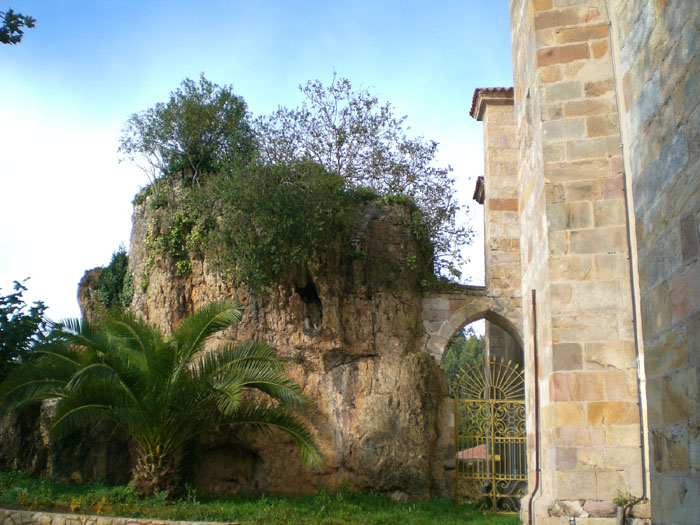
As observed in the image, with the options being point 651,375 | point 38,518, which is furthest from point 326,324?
point 651,375

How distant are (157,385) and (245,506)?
2.25 metres

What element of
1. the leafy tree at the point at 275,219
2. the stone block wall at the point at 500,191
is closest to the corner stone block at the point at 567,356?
the leafy tree at the point at 275,219

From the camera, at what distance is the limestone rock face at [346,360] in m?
12.7

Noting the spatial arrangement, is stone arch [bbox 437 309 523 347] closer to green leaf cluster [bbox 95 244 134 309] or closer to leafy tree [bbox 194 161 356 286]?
leafy tree [bbox 194 161 356 286]

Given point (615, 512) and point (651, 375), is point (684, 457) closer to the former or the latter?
point (651, 375)

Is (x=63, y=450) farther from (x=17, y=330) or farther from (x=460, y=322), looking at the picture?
(x=460, y=322)

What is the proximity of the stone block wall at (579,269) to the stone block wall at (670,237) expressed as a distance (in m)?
3.87

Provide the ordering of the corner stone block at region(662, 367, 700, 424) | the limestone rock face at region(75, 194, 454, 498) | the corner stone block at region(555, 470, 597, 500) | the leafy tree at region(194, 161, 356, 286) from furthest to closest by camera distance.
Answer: the leafy tree at region(194, 161, 356, 286) < the limestone rock face at region(75, 194, 454, 498) < the corner stone block at region(555, 470, 597, 500) < the corner stone block at region(662, 367, 700, 424)

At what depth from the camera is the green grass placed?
403 inches

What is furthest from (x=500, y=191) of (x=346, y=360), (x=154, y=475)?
(x=154, y=475)

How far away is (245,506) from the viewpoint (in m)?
10.9

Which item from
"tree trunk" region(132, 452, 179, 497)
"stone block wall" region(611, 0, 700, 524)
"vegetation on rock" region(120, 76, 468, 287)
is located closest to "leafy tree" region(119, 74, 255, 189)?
"vegetation on rock" region(120, 76, 468, 287)

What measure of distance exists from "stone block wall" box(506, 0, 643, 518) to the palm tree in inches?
189

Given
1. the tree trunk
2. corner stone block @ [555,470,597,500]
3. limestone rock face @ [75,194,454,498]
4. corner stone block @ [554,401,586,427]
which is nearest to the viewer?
corner stone block @ [555,470,597,500]
